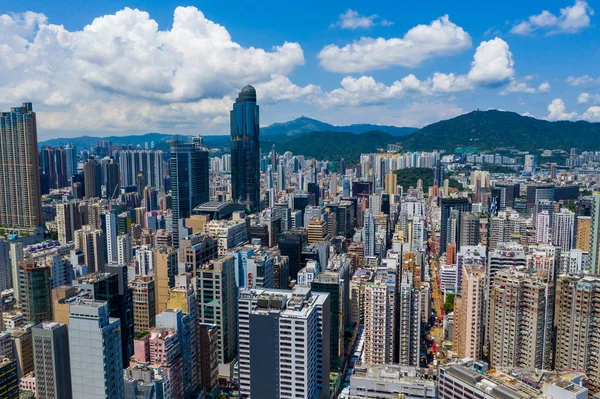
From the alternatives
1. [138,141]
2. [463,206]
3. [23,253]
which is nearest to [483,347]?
[463,206]

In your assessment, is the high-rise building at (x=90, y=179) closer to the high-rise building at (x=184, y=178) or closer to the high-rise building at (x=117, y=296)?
the high-rise building at (x=184, y=178)

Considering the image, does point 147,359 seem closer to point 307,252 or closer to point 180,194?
point 307,252

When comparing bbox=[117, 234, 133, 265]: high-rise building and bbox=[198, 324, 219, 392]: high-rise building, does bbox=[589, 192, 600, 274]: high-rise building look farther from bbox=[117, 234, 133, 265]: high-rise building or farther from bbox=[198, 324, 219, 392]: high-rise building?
bbox=[117, 234, 133, 265]: high-rise building

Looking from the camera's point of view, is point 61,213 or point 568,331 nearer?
point 568,331

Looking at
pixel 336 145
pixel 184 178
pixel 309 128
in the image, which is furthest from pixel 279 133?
pixel 184 178

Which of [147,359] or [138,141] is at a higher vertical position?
[138,141]

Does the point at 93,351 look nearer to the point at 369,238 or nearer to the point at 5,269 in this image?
the point at 5,269

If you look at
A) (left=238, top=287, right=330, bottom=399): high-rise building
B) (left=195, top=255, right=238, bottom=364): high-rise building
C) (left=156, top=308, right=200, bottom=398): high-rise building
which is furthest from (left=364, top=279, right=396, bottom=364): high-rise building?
(left=156, top=308, right=200, bottom=398): high-rise building
